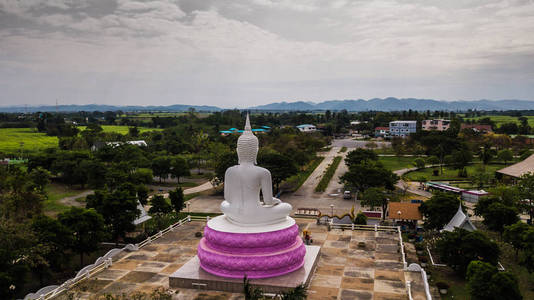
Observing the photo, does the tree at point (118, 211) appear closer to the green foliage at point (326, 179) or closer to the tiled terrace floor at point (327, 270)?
the tiled terrace floor at point (327, 270)

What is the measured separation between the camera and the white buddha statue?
19.1m

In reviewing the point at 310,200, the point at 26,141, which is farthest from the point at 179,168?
the point at 26,141

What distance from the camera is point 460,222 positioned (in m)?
27.7

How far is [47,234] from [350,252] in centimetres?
1720

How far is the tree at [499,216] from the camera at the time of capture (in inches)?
1152

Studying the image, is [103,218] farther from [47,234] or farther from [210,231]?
[210,231]

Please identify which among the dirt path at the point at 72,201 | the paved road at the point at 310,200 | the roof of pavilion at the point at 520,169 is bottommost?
the dirt path at the point at 72,201

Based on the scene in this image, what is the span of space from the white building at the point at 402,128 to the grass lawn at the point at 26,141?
10071 cm

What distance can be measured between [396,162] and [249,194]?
61778 mm

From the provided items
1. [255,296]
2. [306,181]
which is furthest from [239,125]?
[255,296]

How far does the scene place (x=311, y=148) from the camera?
263 feet

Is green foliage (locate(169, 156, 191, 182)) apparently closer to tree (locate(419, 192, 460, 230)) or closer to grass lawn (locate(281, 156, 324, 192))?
grass lawn (locate(281, 156, 324, 192))

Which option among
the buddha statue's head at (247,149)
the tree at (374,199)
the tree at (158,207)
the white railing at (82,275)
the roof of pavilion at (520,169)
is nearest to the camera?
the white railing at (82,275)

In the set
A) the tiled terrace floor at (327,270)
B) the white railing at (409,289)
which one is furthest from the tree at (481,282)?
the white railing at (409,289)
